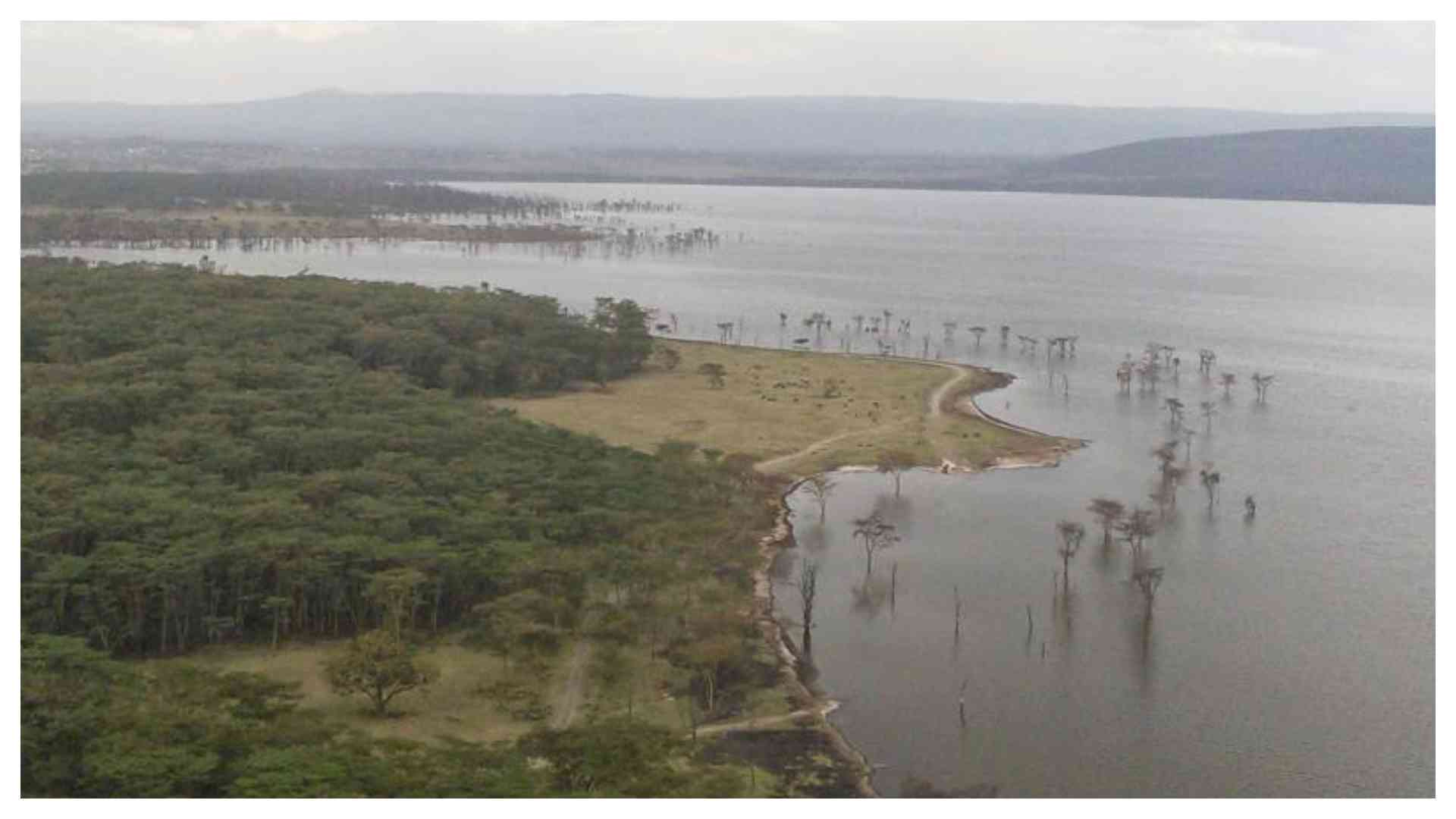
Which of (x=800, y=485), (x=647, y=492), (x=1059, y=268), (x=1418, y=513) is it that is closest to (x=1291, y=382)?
(x=1418, y=513)

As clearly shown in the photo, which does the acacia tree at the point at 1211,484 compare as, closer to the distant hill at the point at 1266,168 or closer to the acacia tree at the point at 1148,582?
the acacia tree at the point at 1148,582

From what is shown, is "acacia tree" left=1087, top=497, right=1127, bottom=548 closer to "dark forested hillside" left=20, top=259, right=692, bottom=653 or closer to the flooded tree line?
"dark forested hillside" left=20, top=259, right=692, bottom=653

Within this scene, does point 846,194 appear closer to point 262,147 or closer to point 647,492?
point 262,147

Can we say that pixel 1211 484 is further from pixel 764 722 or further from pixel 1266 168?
pixel 1266 168

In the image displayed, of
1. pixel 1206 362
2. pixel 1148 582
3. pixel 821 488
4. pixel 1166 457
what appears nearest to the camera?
pixel 1148 582

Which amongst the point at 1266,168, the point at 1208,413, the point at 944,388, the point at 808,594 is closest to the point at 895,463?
the point at 944,388

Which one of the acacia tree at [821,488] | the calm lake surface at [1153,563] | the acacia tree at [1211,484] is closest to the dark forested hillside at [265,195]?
the calm lake surface at [1153,563]
